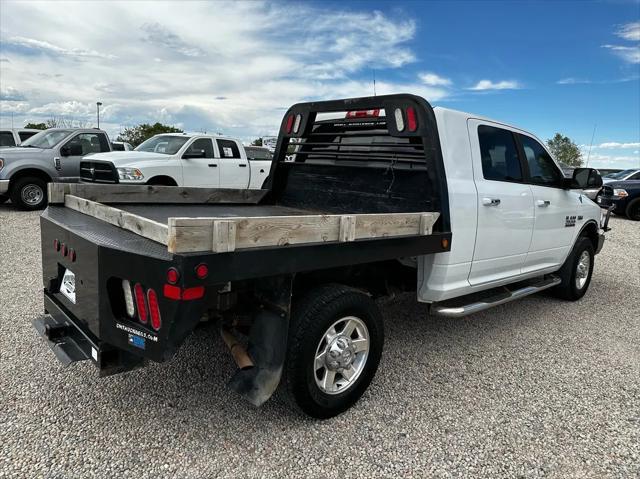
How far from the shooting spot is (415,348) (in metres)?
4.31

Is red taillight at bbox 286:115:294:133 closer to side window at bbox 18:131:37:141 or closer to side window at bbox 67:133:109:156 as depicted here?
side window at bbox 67:133:109:156

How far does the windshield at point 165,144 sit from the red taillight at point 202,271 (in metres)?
9.35

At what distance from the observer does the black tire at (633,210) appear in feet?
51.0

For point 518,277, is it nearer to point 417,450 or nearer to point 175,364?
point 417,450

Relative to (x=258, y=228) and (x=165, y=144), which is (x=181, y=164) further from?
(x=258, y=228)

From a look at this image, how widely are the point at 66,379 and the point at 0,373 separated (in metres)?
0.50

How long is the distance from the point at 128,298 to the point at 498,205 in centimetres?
304

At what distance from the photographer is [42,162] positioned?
1142 cm

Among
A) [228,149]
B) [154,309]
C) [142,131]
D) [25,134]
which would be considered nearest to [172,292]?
[154,309]

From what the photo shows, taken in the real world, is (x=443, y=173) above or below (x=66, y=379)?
above

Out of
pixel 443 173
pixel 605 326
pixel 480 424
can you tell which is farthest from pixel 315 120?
pixel 605 326

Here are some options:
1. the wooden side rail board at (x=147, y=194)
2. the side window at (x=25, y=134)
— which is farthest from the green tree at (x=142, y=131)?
the wooden side rail board at (x=147, y=194)

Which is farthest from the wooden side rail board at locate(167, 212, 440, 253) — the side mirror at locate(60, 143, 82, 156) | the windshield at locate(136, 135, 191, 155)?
the side mirror at locate(60, 143, 82, 156)

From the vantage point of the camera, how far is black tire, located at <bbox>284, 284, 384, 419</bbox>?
112 inches
